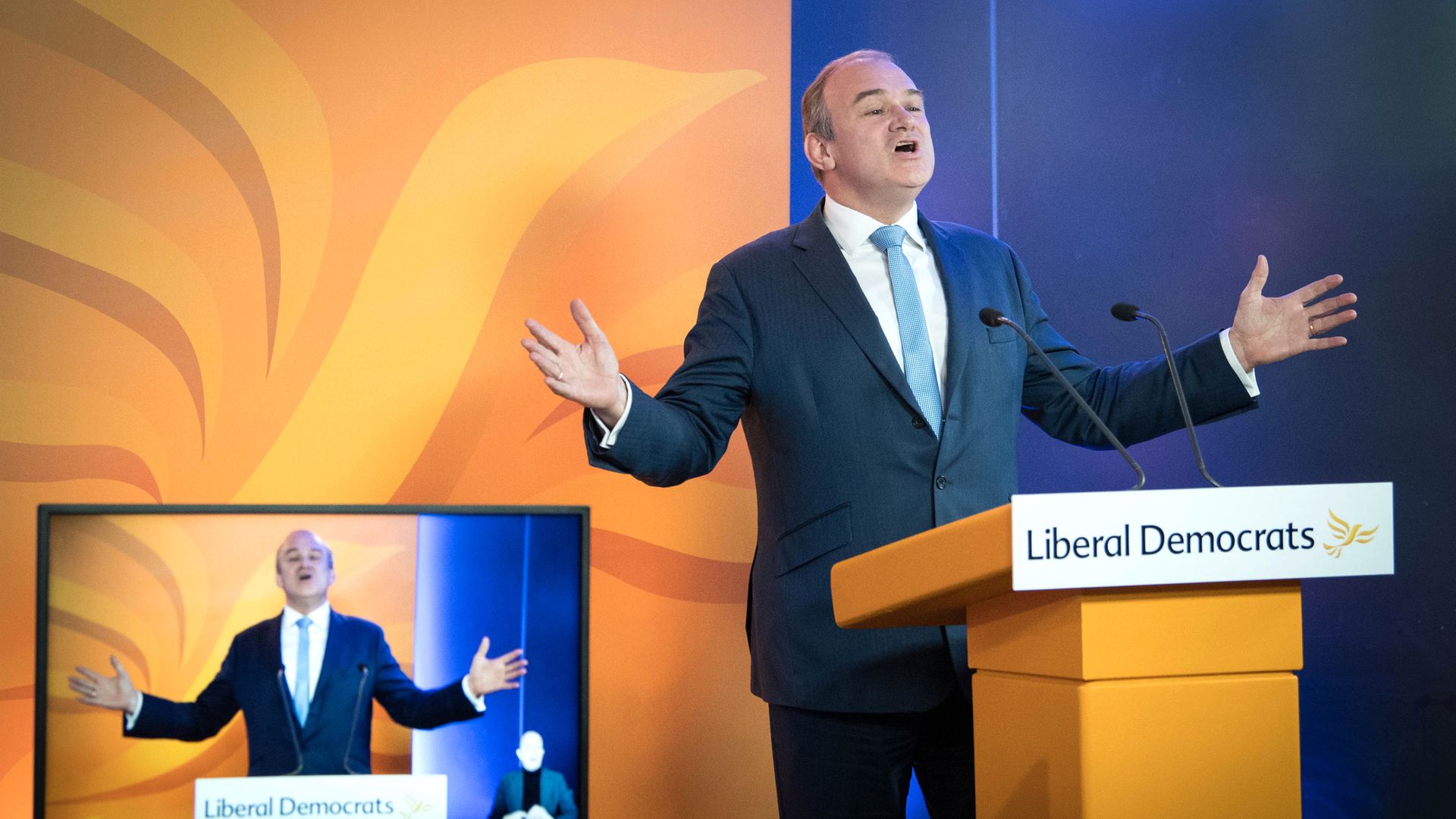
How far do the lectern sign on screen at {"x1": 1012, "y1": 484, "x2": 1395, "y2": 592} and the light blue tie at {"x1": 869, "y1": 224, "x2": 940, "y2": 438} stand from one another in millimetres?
824

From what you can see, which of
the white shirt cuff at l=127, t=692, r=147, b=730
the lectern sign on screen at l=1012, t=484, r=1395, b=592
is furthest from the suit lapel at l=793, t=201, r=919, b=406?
the white shirt cuff at l=127, t=692, r=147, b=730

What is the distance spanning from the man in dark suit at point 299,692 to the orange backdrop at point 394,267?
361 millimetres

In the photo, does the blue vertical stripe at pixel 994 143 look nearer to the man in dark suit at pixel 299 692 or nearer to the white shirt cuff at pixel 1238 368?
the white shirt cuff at pixel 1238 368

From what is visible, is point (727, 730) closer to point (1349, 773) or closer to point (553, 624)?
point (553, 624)

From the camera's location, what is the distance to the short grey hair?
243 centimetres

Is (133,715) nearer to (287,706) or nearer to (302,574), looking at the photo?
(287,706)

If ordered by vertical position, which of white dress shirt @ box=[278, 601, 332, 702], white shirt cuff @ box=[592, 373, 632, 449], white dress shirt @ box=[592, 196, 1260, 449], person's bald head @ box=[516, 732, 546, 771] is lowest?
person's bald head @ box=[516, 732, 546, 771]

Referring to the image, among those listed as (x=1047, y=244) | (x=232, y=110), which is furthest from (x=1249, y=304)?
(x=232, y=110)

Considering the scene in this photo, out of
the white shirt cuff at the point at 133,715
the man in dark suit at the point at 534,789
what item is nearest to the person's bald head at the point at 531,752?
the man in dark suit at the point at 534,789

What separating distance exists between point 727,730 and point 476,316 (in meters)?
1.15

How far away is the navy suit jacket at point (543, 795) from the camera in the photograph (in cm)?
246

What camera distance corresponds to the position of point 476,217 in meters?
2.88

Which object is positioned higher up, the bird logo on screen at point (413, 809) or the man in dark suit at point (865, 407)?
the man in dark suit at point (865, 407)

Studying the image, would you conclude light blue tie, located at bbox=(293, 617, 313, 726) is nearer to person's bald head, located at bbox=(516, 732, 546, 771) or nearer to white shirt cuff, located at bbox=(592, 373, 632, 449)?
person's bald head, located at bbox=(516, 732, 546, 771)
